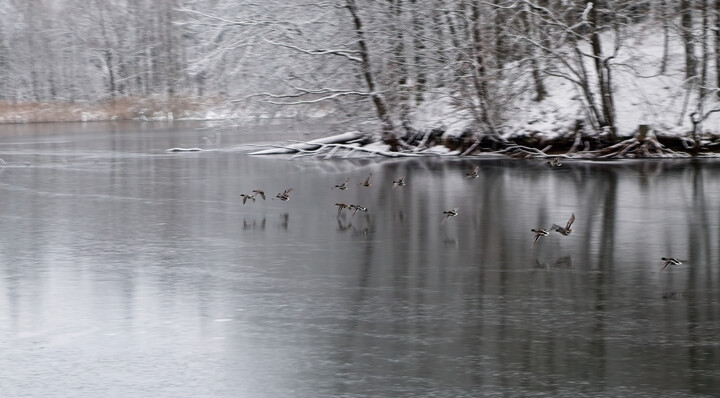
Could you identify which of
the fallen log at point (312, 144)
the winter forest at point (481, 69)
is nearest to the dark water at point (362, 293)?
the winter forest at point (481, 69)

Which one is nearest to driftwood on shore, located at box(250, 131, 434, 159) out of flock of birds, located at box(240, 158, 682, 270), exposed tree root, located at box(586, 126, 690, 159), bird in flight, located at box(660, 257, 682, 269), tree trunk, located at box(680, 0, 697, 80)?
exposed tree root, located at box(586, 126, 690, 159)

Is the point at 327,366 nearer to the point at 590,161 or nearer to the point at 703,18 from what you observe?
the point at 590,161

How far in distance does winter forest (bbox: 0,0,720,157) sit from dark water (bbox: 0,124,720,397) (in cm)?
930

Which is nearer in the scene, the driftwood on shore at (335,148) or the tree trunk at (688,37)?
the tree trunk at (688,37)

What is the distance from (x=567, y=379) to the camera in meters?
7.45

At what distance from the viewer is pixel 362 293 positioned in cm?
1071

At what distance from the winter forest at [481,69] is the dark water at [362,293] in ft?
30.5

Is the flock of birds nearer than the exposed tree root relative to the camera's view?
Yes

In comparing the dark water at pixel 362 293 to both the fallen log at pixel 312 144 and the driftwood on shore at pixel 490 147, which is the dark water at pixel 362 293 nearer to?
the driftwood on shore at pixel 490 147

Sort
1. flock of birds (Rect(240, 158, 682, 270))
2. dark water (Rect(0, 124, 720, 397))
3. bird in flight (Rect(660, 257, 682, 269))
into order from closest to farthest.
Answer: dark water (Rect(0, 124, 720, 397)), bird in flight (Rect(660, 257, 682, 269)), flock of birds (Rect(240, 158, 682, 270))

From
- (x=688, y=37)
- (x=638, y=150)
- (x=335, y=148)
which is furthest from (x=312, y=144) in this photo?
(x=688, y=37)

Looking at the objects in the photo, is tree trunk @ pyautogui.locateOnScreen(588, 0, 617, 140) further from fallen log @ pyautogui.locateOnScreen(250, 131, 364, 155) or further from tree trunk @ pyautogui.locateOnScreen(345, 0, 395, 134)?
fallen log @ pyautogui.locateOnScreen(250, 131, 364, 155)

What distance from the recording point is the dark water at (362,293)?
7598 millimetres

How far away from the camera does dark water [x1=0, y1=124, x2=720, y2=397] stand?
24.9ft
